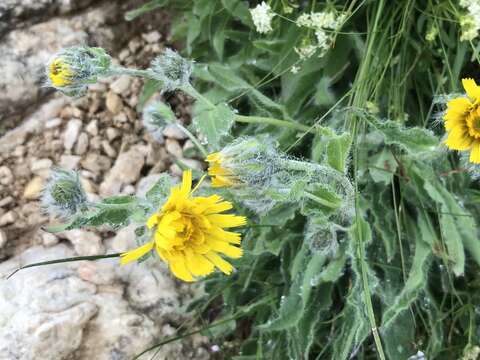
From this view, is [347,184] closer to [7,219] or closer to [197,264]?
[197,264]

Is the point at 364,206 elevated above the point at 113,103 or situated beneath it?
situated beneath

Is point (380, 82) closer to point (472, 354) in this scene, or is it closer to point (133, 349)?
point (472, 354)

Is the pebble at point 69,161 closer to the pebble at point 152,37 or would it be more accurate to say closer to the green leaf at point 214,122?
the pebble at point 152,37

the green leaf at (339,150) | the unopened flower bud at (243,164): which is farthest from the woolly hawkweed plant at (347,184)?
the unopened flower bud at (243,164)

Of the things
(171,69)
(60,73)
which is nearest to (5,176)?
(60,73)

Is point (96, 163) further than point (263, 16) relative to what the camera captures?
Yes

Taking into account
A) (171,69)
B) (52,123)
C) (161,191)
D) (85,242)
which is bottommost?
(85,242)

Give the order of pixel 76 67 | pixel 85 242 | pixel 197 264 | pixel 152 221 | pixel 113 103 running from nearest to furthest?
pixel 152 221, pixel 197 264, pixel 76 67, pixel 85 242, pixel 113 103
